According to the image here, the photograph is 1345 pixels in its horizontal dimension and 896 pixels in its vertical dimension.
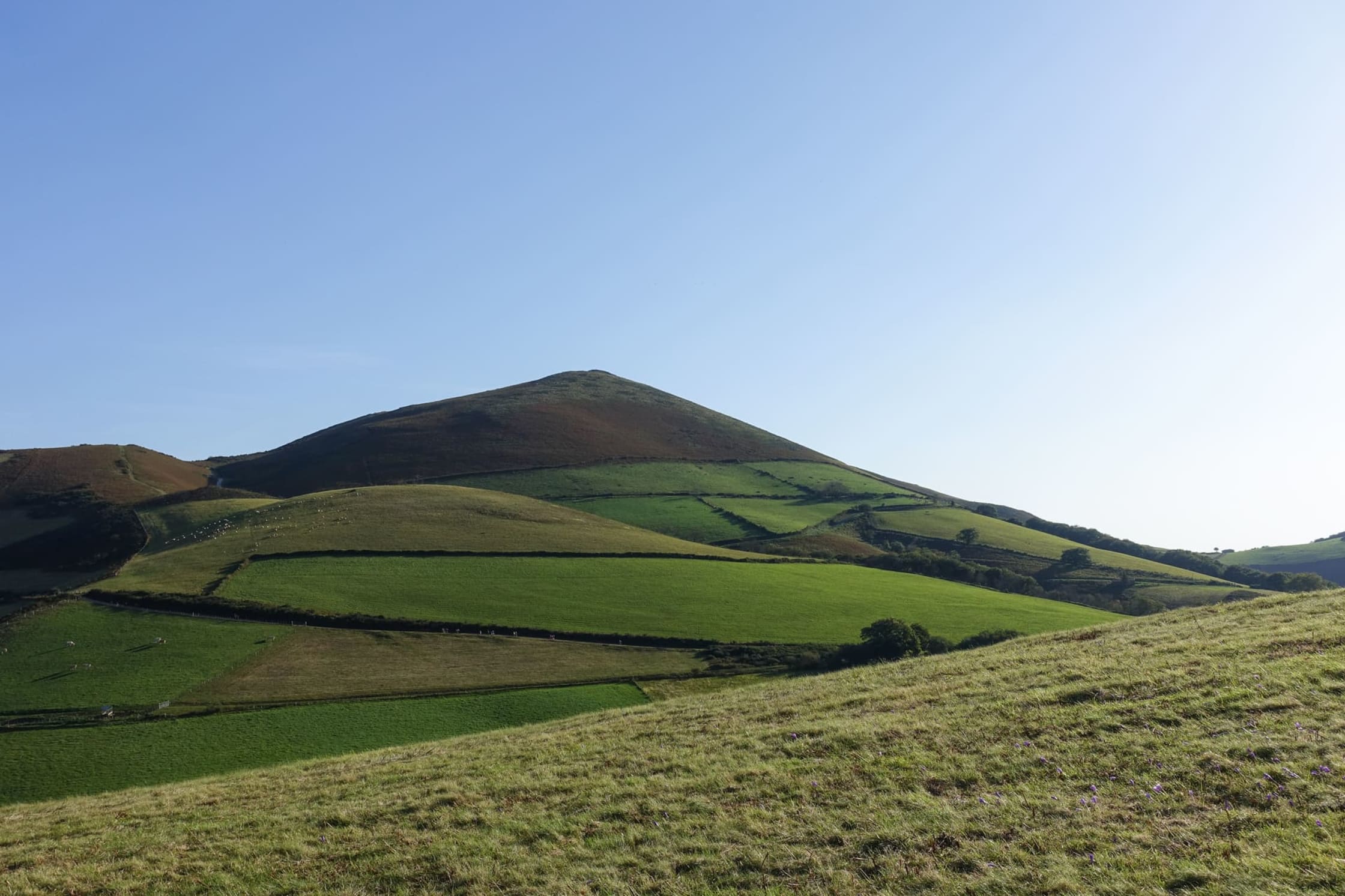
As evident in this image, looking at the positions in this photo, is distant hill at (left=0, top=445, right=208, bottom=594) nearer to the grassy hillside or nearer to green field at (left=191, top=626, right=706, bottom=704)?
the grassy hillside

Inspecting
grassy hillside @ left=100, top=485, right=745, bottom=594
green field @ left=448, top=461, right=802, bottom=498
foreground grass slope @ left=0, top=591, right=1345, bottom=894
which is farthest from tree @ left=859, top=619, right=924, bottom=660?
green field @ left=448, top=461, right=802, bottom=498

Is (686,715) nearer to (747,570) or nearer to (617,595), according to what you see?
(617,595)

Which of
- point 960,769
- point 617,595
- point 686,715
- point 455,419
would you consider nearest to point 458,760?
point 686,715

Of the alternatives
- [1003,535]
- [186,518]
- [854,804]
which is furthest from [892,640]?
[186,518]

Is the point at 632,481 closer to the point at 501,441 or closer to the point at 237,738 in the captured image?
the point at 501,441

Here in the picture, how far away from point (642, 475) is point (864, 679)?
109761mm

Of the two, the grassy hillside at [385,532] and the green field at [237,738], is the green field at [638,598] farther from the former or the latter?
the green field at [237,738]

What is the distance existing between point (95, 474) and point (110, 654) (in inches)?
3065

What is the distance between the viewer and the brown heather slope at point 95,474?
349 feet

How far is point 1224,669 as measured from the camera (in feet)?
66.5

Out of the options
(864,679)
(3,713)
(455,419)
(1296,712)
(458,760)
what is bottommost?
(3,713)

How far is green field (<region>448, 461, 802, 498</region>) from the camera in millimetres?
127000

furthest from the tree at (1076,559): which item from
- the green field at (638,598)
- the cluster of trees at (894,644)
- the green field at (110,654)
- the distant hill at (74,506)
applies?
the distant hill at (74,506)

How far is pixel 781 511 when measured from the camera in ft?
419
